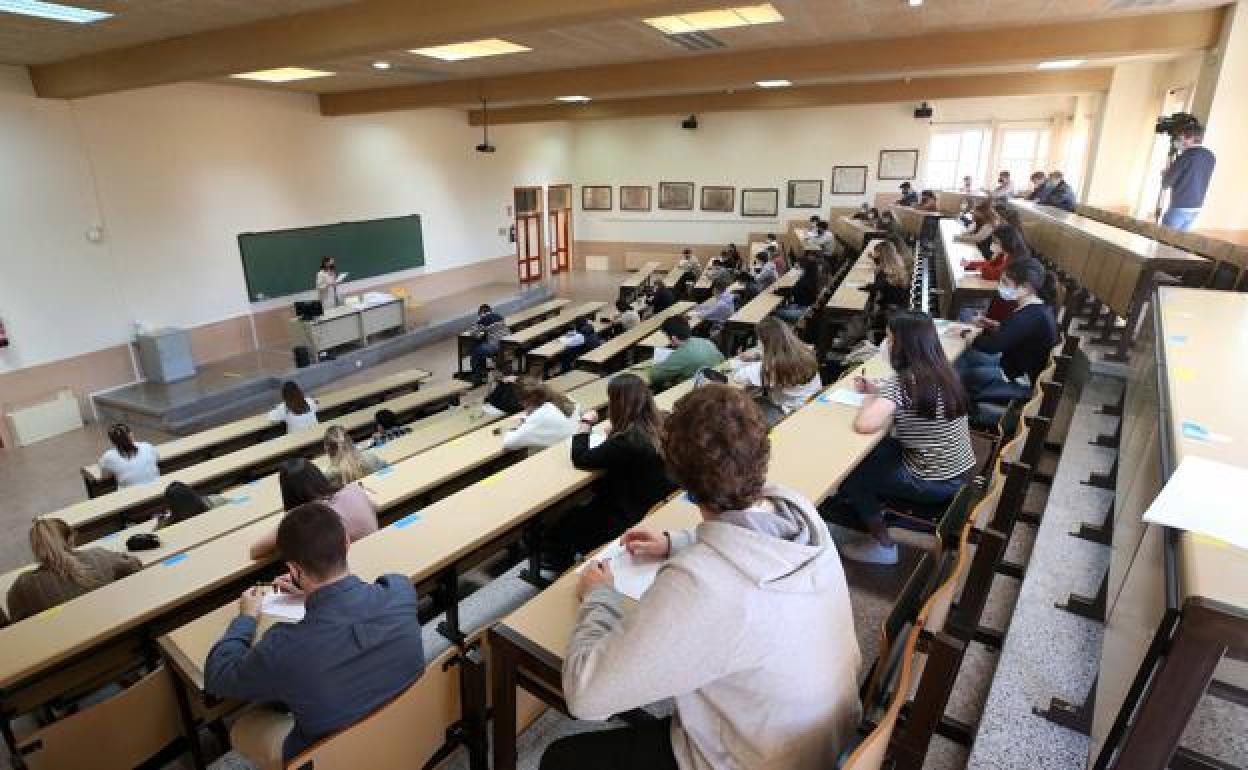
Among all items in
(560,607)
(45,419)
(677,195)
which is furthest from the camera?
(677,195)

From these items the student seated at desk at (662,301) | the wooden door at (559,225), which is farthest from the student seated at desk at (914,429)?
the wooden door at (559,225)

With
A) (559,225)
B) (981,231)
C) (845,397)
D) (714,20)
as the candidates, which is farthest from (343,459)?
(559,225)

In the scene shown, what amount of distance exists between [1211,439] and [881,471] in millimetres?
1363

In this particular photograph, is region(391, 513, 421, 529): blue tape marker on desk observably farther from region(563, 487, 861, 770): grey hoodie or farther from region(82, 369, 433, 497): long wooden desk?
region(82, 369, 433, 497): long wooden desk

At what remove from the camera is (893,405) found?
2.81 metres

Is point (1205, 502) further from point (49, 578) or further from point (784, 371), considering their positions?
point (49, 578)

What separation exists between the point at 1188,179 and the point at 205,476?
8505 millimetres

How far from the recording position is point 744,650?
1131 millimetres

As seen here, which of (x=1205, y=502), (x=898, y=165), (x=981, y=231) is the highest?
(x=898, y=165)

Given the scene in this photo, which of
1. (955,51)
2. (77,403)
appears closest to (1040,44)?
(955,51)

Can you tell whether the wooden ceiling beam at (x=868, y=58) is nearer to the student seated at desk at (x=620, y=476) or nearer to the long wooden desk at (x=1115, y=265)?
the long wooden desk at (x=1115, y=265)

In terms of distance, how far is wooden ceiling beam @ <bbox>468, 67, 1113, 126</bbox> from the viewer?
10.1 metres

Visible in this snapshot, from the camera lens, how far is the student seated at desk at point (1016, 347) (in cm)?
376

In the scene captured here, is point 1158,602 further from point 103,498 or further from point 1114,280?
point 103,498
